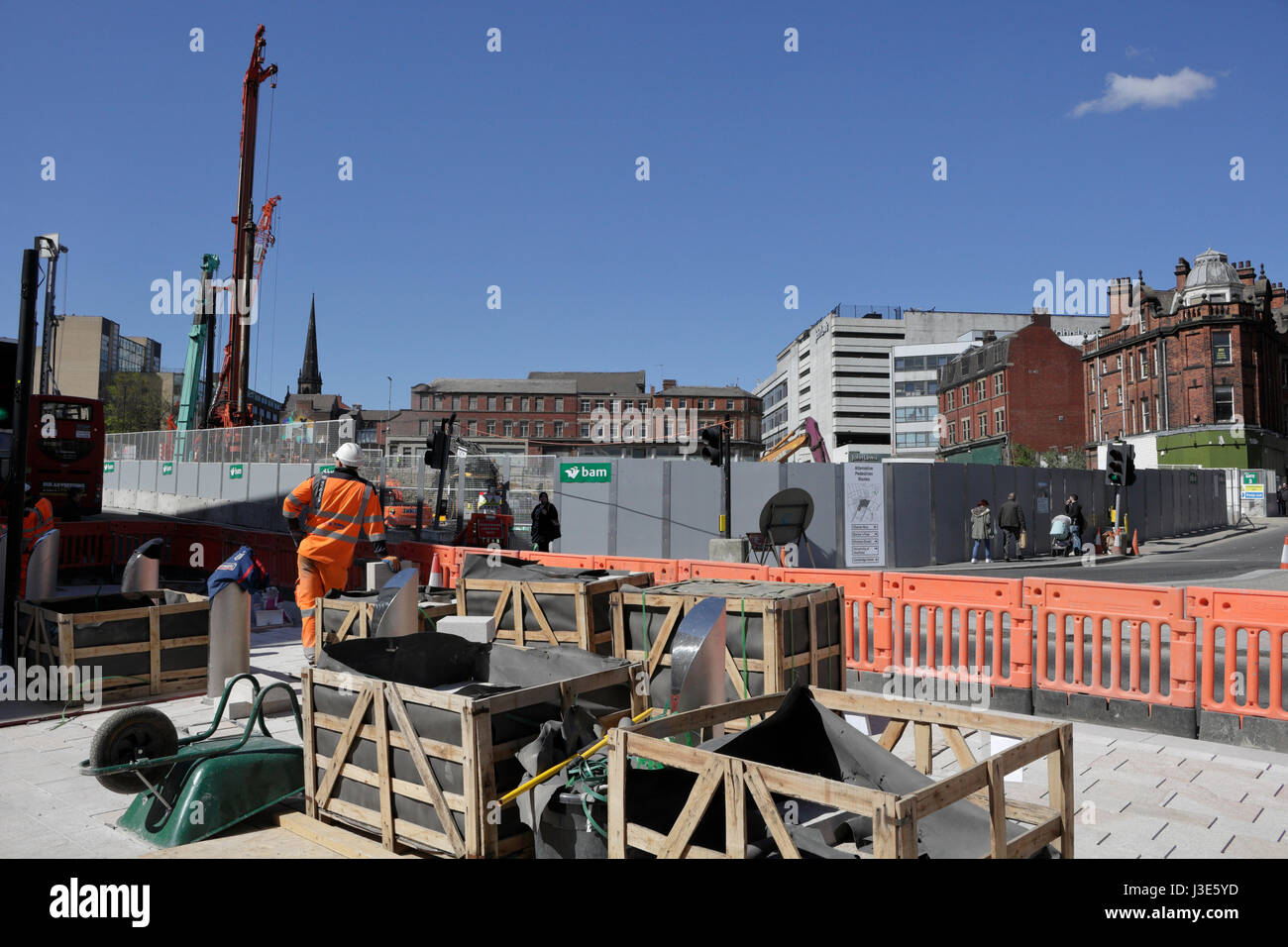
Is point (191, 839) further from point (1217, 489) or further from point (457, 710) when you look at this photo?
point (1217, 489)

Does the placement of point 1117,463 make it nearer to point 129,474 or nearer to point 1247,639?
point 1247,639

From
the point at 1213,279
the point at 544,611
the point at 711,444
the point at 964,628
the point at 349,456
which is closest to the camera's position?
Answer: the point at 544,611

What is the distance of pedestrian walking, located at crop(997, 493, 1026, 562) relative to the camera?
83.0 feet

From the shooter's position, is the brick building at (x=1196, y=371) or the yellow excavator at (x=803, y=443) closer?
the yellow excavator at (x=803, y=443)

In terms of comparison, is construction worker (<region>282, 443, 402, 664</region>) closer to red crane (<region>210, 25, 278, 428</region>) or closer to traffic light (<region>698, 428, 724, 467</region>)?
traffic light (<region>698, 428, 724, 467</region>)

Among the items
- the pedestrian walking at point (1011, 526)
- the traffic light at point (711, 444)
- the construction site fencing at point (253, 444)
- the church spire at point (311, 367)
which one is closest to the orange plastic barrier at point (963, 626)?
the traffic light at point (711, 444)

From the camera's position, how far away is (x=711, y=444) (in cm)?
1789

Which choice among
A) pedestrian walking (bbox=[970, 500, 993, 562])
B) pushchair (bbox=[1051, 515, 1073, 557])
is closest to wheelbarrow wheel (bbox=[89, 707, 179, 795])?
pedestrian walking (bbox=[970, 500, 993, 562])

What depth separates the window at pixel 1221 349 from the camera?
53812 millimetres

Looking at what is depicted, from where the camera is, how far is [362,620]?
7.97 metres

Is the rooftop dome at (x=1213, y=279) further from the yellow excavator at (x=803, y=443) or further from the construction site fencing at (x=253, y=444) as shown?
the construction site fencing at (x=253, y=444)

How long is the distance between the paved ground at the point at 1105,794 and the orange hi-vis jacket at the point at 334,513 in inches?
65.5

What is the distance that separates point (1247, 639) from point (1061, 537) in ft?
72.1

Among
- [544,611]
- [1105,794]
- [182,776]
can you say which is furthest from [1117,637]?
[182,776]
